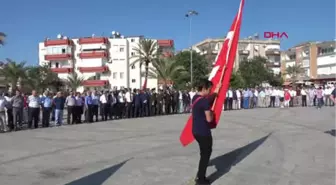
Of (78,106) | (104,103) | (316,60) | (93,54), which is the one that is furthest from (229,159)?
(316,60)

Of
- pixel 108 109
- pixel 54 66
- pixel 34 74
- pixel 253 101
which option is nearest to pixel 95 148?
pixel 108 109

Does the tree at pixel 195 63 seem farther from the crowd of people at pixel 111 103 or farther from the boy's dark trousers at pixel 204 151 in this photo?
the boy's dark trousers at pixel 204 151

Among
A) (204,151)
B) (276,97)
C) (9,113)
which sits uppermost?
(276,97)

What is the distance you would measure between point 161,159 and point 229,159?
5.13 feet

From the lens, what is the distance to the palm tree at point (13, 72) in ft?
214

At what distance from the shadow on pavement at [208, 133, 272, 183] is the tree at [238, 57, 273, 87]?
7239 centimetres

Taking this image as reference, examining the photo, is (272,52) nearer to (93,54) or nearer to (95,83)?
(93,54)

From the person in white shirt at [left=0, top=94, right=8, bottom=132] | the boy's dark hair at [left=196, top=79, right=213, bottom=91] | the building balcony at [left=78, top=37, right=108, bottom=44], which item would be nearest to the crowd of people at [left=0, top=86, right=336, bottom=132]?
the person in white shirt at [left=0, top=94, right=8, bottom=132]

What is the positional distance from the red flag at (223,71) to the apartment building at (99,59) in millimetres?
77668

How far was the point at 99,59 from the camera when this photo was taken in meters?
87.5

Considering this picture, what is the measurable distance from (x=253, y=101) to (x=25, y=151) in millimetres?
23298

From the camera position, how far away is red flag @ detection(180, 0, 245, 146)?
8.06 metres

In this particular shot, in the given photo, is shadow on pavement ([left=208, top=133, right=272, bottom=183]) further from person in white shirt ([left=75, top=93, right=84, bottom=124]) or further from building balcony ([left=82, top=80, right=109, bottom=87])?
building balcony ([left=82, top=80, right=109, bottom=87])

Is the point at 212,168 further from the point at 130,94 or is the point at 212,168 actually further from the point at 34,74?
the point at 34,74
